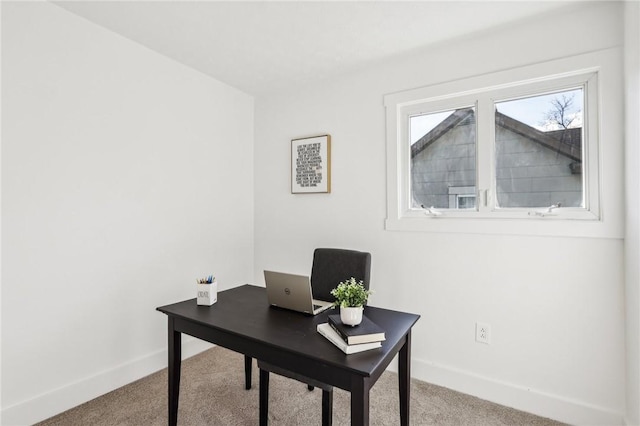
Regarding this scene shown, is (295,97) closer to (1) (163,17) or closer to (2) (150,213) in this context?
(1) (163,17)

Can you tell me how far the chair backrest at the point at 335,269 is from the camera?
210cm

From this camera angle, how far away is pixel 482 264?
7.11 feet

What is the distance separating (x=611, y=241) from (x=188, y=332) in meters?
2.34

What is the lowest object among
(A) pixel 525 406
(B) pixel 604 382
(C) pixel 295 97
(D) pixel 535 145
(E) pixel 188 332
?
(A) pixel 525 406

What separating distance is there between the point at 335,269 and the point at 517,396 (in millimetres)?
1379

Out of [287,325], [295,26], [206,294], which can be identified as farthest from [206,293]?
[295,26]

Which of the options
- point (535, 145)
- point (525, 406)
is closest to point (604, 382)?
point (525, 406)

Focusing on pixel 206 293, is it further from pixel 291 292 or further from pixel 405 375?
pixel 405 375

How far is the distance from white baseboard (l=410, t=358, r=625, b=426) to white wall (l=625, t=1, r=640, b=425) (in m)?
0.17

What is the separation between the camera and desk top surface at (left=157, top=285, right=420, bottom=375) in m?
1.22

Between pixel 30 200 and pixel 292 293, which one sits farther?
pixel 30 200

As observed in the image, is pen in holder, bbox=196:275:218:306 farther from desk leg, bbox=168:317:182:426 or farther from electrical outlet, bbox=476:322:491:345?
electrical outlet, bbox=476:322:491:345

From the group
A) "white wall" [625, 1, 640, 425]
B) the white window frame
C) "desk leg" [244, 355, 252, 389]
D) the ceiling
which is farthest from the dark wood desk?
the ceiling

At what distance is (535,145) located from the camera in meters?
2.08
